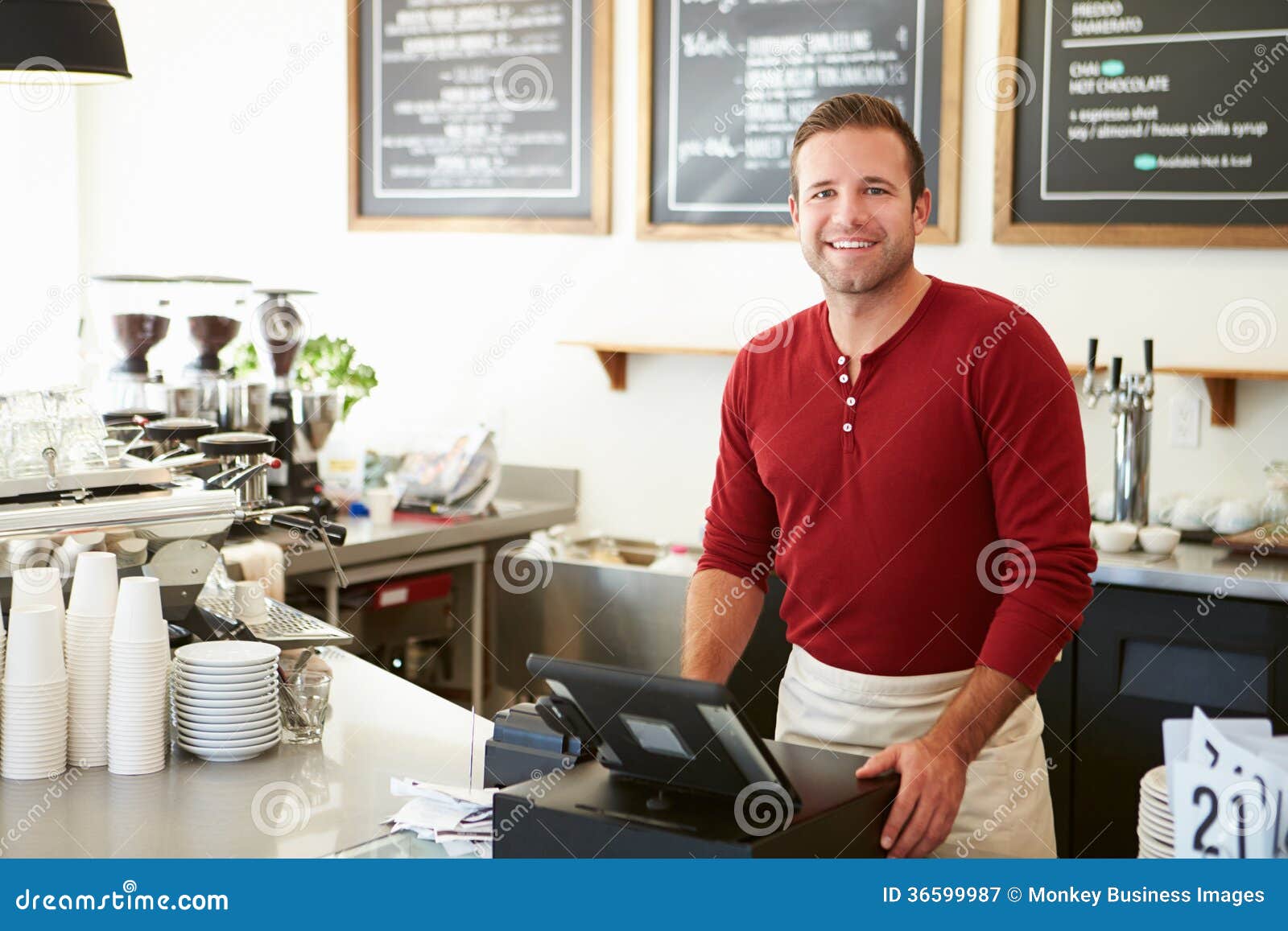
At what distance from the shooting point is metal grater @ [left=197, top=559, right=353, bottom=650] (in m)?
2.30

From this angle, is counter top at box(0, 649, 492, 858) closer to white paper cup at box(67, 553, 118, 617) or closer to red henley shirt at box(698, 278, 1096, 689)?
white paper cup at box(67, 553, 118, 617)

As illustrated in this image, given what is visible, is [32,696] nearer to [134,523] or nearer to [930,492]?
[134,523]

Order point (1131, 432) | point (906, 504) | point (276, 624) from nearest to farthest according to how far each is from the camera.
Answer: point (906, 504)
point (276, 624)
point (1131, 432)

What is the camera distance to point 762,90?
149 inches

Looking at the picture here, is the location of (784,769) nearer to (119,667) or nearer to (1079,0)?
(119,667)

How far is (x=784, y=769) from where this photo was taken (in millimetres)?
1495

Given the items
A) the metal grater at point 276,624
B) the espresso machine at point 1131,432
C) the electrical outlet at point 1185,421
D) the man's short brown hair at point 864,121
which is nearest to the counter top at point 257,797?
the metal grater at point 276,624

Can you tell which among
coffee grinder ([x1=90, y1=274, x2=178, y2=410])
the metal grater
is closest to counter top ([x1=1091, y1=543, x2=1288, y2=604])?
the metal grater

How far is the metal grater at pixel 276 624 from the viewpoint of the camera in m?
2.30

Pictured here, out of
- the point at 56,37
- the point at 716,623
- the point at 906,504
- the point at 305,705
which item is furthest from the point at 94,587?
the point at 906,504

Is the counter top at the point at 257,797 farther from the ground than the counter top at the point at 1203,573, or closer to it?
closer to it

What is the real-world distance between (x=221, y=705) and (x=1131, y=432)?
2.09 meters

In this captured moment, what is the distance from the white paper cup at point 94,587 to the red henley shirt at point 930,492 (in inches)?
34.5

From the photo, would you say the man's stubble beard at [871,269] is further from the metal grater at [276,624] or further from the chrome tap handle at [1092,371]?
the chrome tap handle at [1092,371]
